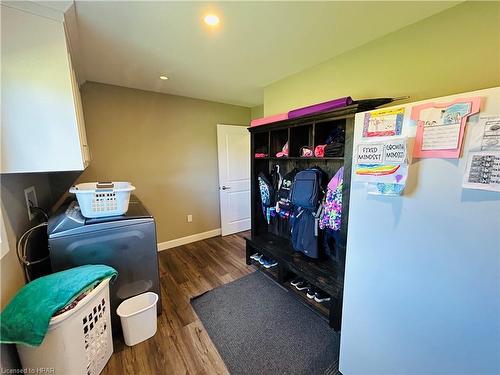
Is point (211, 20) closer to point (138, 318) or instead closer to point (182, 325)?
point (138, 318)

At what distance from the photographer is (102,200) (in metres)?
1.53

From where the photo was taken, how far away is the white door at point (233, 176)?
3.41 meters

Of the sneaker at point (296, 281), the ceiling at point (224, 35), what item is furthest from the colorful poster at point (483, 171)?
the sneaker at point (296, 281)

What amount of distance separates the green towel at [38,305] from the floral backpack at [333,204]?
1699 mm

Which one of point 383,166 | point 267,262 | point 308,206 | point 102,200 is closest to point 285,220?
point 267,262

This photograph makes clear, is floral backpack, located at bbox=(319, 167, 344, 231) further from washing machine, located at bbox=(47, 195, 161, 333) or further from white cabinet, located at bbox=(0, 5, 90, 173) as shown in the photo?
white cabinet, located at bbox=(0, 5, 90, 173)

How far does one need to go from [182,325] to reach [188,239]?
1.70m

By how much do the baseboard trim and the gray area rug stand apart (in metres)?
1.33

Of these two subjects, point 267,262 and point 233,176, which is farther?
point 233,176

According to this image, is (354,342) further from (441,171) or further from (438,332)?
(441,171)

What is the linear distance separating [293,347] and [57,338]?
148cm

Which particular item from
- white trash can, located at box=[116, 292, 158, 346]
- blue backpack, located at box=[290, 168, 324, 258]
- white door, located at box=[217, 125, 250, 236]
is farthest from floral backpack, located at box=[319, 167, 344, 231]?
white door, located at box=[217, 125, 250, 236]

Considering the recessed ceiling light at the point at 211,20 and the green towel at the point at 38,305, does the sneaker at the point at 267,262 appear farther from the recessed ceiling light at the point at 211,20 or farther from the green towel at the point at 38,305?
the recessed ceiling light at the point at 211,20

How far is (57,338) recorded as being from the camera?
1.04 metres
